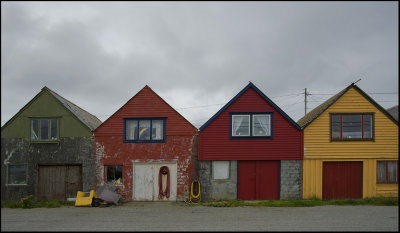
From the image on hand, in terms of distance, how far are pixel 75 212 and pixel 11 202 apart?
5.42 m

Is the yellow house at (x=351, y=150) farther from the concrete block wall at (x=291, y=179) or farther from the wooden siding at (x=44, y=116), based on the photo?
the wooden siding at (x=44, y=116)

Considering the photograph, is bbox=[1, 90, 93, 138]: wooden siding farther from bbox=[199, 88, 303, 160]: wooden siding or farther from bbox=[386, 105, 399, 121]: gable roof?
bbox=[386, 105, 399, 121]: gable roof

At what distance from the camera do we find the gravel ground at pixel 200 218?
34.2 feet

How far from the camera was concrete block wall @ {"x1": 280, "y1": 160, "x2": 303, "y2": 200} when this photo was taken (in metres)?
16.4

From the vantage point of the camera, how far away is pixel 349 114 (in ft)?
55.2

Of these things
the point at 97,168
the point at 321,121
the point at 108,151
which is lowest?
the point at 97,168

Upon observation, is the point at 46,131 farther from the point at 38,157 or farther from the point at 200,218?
the point at 200,218

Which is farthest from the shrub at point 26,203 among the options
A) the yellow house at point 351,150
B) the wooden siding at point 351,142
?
the wooden siding at point 351,142

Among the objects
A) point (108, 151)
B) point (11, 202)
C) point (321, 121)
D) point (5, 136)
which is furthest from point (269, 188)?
point (5, 136)

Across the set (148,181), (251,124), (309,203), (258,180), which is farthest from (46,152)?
(309,203)

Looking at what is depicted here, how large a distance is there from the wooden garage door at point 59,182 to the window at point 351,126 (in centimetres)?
1595

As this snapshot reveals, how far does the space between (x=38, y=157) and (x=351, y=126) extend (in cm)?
1940

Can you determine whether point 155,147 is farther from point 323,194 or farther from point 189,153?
point 323,194

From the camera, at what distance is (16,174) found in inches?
667
